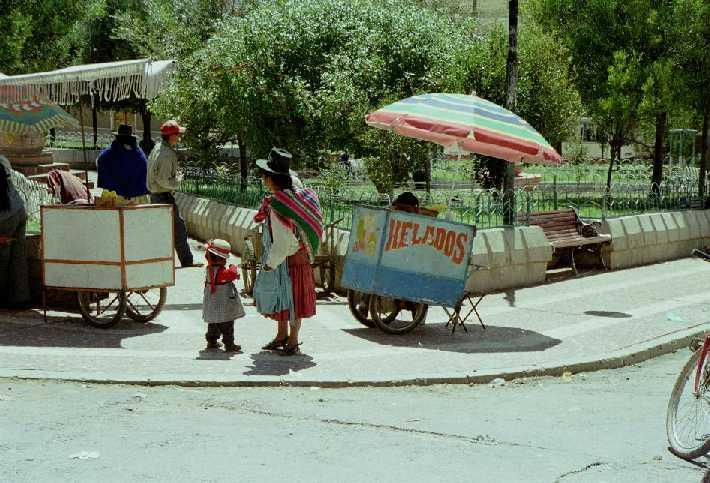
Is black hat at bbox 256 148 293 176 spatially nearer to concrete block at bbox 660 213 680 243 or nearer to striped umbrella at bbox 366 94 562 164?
striped umbrella at bbox 366 94 562 164

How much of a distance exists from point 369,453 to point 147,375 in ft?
8.75

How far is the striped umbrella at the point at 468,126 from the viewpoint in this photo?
1134cm

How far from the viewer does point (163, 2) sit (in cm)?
3728

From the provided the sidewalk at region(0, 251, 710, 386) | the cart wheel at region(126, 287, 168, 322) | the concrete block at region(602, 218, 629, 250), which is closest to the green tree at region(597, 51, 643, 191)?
the concrete block at region(602, 218, 629, 250)

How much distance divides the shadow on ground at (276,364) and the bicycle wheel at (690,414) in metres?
3.30

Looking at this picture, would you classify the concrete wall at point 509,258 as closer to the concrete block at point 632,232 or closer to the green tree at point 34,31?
the concrete block at point 632,232

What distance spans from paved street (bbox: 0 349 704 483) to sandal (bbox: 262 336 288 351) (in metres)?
1.15

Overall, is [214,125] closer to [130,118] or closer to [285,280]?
[285,280]

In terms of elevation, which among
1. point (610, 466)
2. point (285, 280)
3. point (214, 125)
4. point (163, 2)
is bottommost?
point (610, 466)

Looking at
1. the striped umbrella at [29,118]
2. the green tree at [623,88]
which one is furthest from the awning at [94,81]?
the green tree at [623,88]

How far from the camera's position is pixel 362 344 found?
34.4ft

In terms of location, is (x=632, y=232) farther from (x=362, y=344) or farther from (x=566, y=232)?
(x=362, y=344)

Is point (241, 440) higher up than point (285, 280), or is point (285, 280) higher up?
point (285, 280)

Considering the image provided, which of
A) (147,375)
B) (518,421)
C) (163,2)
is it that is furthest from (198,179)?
(163,2)
